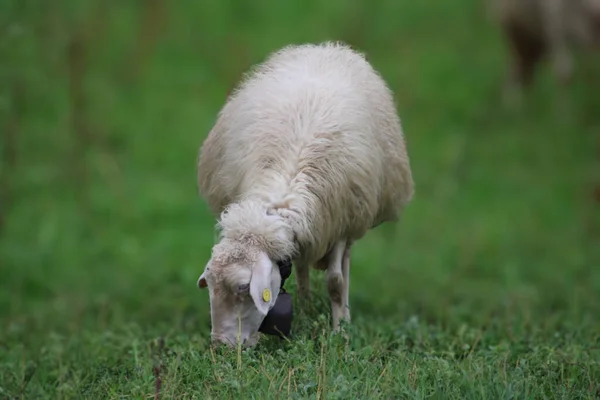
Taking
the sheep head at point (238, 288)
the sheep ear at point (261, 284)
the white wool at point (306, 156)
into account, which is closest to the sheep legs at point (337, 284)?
the white wool at point (306, 156)

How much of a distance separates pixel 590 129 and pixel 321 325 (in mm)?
7565

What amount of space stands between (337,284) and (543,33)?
24.5 ft

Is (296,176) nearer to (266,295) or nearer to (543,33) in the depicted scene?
(266,295)

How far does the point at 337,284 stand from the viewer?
534cm

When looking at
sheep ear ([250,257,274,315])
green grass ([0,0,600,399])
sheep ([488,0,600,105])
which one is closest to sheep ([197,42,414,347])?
sheep ear ([250,257,274,315])

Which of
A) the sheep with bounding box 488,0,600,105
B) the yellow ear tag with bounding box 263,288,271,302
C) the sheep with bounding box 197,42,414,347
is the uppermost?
the sheep with bounding box 488,0,600,105

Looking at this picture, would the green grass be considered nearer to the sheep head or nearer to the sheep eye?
the sheep head

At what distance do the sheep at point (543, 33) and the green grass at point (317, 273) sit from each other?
1.34 ft

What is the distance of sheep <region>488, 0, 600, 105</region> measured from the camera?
11.5 m

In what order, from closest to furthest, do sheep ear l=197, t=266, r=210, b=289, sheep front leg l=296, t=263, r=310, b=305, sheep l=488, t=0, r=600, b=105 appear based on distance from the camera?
sheep ear l=197, t=266, r=210, b=289 → sheep front leg l=296, t=263, r=310, b=305 → sheep l=488, t=0, r=600, b=105

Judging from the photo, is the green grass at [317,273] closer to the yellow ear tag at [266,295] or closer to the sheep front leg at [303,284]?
the sheep front leg at [303,284]

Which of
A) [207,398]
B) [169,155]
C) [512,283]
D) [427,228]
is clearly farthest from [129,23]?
[207,398]

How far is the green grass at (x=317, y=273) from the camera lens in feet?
15.2

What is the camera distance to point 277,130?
16.5 ft
